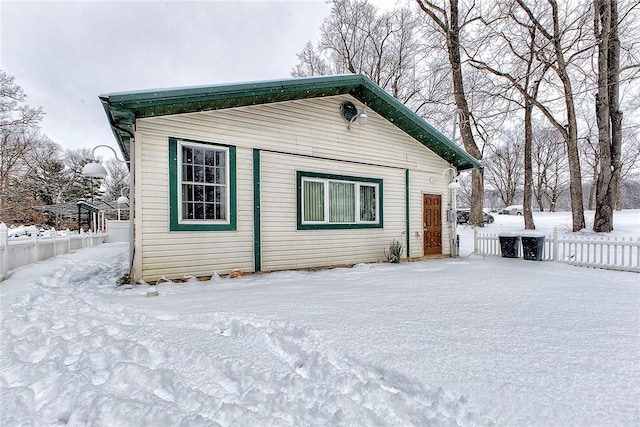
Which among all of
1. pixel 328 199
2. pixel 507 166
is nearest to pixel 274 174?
pixel 328 199

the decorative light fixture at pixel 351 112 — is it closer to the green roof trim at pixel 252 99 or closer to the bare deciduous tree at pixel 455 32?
the green roof trim at pixel 252 99

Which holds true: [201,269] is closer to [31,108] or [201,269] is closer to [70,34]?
[70,34]

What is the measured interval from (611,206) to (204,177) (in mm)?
13336

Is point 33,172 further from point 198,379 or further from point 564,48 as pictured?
point 564,48

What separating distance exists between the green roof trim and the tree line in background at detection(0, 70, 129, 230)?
54.3ft

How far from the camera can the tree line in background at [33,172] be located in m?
18.1

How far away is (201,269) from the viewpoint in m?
5.77

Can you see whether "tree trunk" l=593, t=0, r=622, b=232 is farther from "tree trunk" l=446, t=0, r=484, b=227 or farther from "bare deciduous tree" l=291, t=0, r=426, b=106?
"bare deciduous tree" l=291, t=0, r=426, b=106

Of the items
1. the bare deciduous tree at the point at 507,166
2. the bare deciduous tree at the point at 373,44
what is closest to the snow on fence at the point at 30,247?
the bare deciduous tree at the point at 373,44

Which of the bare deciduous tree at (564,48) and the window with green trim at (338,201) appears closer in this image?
the window with green trim at (338,201)

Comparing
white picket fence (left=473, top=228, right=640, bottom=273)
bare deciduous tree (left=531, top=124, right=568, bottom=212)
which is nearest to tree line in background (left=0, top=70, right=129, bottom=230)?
white picket fence (left=473, top=228, right=640, bottom=273)

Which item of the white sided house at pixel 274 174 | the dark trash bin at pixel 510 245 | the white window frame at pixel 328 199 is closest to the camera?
the white sided house at pixel 274 174

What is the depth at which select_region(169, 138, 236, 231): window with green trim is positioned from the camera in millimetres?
5508

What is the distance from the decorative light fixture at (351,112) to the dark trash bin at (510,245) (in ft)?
17.3
